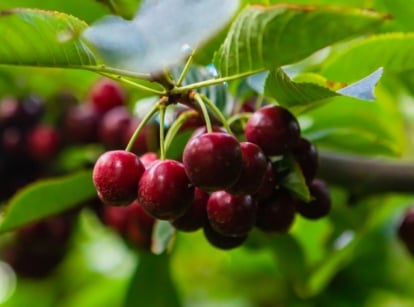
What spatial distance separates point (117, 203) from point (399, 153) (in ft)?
1.96

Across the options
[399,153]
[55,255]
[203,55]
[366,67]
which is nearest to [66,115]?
[55,255]

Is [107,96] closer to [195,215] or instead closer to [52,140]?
[52,140]

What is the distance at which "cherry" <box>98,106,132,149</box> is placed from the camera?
136 centimetres

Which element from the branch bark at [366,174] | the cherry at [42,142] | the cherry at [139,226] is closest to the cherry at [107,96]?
the cherry at [42,142]

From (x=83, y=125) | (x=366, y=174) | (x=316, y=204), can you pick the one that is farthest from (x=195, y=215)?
(x=83, y=125)

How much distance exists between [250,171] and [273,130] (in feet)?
0.22

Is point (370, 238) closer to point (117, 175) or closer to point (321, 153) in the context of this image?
point (321, 153)

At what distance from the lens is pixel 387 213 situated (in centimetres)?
157

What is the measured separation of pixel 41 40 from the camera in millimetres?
690

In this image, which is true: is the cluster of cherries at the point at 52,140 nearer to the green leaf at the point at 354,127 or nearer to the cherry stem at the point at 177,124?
the green leaf at the point at 354,127

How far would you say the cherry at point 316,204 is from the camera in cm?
89

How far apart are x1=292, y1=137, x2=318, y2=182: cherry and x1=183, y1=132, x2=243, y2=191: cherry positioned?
14cm

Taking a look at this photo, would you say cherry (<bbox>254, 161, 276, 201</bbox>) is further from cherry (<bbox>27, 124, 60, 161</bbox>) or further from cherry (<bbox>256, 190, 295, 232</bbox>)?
cherry (<bbox>27, 124, 60, 161</bbox>)

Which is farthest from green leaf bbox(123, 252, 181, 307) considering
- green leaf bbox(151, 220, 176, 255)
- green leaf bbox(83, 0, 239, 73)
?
green leaf bbox(83, 0, 239, 73)
